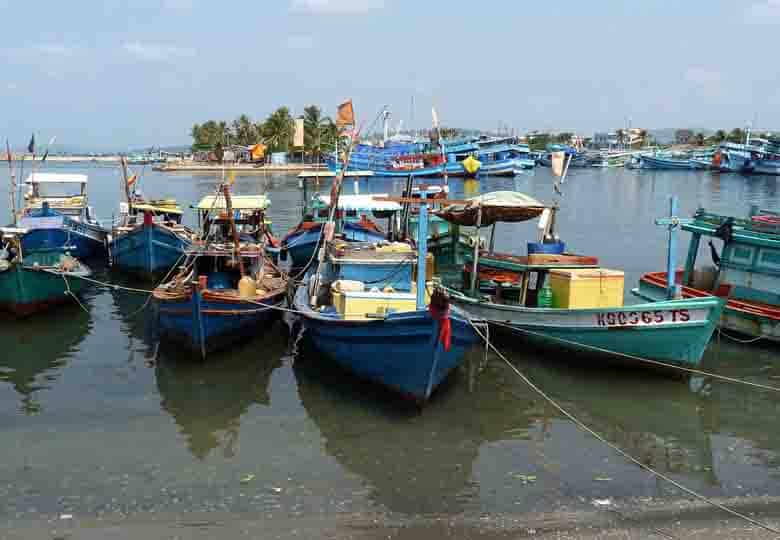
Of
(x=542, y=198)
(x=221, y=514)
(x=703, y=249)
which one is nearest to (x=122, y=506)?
(x=221, y=514)

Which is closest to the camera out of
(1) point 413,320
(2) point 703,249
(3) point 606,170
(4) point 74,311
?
(1) point 413,320

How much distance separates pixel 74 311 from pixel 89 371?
538 centimetres

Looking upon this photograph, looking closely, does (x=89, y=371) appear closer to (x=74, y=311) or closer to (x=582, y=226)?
(x=74, y=311)

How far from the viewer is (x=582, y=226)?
133ft

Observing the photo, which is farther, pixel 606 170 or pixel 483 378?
pixel 606 170

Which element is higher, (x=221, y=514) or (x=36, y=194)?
(x=36, y=194)

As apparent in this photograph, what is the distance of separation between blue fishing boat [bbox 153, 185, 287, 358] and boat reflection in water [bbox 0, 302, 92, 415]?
2.41 meters

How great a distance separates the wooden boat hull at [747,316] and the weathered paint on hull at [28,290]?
47.7 feet

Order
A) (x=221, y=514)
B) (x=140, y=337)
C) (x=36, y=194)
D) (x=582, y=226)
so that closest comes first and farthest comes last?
(x=221, y=514)
(x=140, y=337)
(x=36, y=194)
(x=582, y=226)

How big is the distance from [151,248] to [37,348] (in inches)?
288

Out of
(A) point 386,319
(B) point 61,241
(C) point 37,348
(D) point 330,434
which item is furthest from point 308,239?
(D) point 330,434

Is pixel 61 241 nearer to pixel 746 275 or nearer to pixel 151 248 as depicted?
pixel 151 248

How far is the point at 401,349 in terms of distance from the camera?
11.0m

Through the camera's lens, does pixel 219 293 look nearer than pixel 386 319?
No
